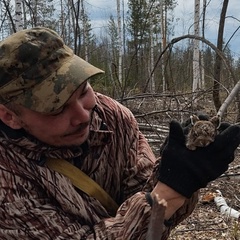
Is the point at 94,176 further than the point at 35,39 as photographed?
Yes

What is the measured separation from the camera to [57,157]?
1595mm

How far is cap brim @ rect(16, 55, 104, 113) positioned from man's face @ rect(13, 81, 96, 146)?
26 mm

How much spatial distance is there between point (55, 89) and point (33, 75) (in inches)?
3.5

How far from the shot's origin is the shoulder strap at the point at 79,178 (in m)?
1.59

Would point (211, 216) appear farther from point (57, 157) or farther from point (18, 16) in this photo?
point (18, 16)

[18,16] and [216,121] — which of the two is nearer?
[216,121]

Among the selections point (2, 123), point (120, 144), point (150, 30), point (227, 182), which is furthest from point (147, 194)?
point (150, 30)

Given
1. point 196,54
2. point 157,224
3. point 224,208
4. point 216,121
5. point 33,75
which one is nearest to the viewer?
point 157,224

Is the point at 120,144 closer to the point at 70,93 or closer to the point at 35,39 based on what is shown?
the point at 70,93

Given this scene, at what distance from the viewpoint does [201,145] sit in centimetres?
129

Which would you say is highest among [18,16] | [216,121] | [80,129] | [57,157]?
[216,121]

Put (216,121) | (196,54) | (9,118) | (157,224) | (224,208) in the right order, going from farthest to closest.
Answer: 1. (196,54)
2. (224,208)
3. (9,118)
4. (216,121)
5. (157,224)

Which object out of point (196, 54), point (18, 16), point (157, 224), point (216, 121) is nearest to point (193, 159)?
point (216, 121)

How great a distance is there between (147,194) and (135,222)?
103mm
